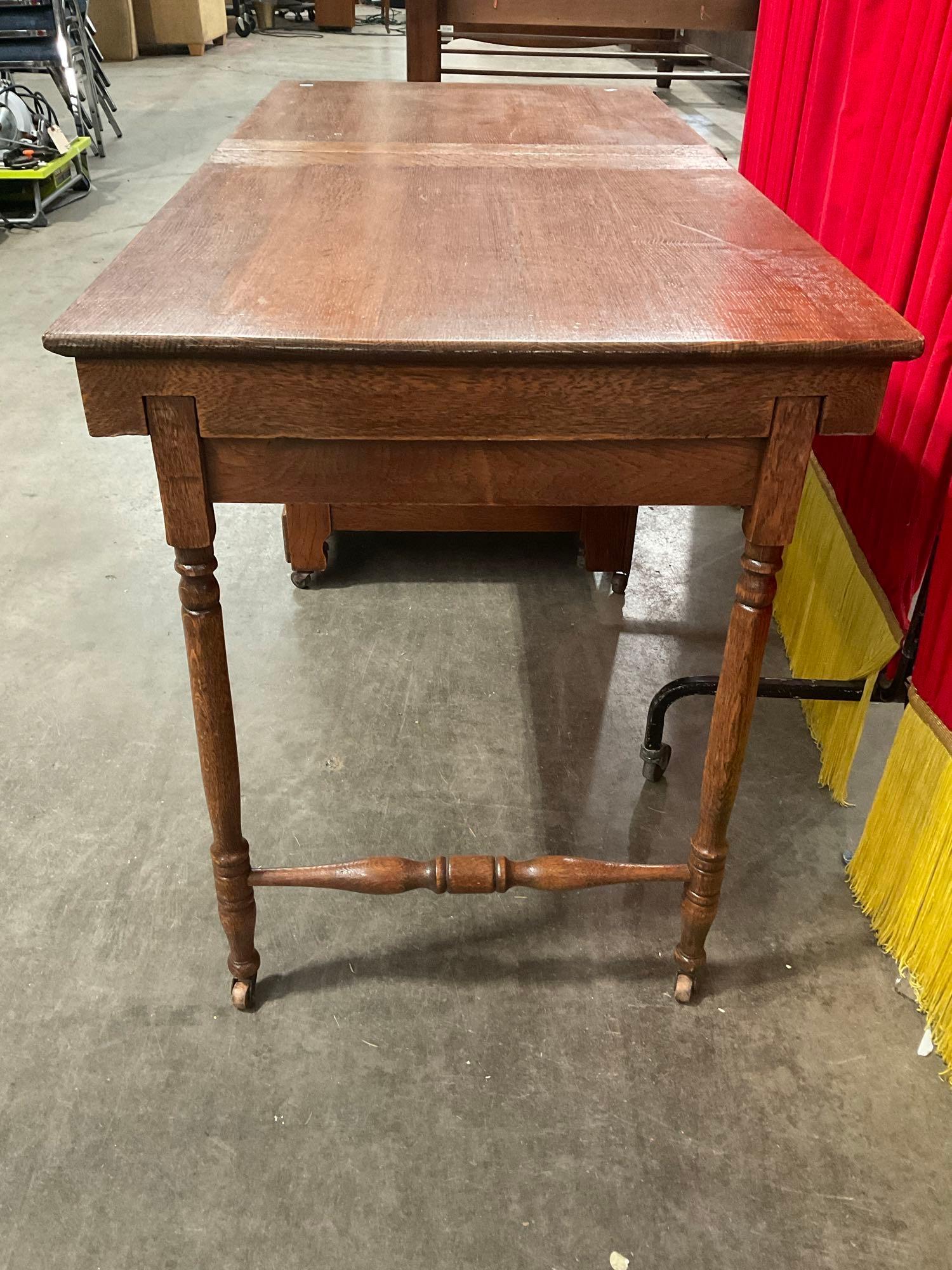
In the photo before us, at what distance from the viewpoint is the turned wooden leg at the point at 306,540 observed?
1976mm

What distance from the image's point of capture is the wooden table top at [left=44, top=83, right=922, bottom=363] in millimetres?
867

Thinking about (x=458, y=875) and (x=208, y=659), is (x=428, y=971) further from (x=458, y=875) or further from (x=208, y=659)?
(x=208, y=659)

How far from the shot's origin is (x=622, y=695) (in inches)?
70.6

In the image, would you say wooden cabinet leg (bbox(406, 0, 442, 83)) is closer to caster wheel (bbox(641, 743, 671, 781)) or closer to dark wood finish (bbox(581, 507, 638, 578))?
dark wood finish (bbox(581, 507, 638, 578))

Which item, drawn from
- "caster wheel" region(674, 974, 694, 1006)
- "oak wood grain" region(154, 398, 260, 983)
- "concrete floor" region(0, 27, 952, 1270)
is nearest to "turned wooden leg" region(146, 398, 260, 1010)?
"oak wood grain" region(154, 398, 260, 983)

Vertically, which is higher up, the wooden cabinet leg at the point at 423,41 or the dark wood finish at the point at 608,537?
the wooden cabinet leg at the point at 423,41

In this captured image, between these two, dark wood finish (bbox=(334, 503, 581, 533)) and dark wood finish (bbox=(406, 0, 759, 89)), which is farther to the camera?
dark wood finish (bbox=(406, 0, 759, 89))

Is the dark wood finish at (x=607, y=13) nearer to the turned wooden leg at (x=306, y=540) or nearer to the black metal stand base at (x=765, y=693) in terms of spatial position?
the turned wooden leg at (x=306, y=540)

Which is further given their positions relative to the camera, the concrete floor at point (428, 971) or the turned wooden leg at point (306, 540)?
the turned wooden leg at point (306, 540)

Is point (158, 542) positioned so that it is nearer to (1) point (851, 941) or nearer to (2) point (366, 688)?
(2) point (366, 688)

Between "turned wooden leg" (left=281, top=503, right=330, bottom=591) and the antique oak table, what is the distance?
2.59 ft

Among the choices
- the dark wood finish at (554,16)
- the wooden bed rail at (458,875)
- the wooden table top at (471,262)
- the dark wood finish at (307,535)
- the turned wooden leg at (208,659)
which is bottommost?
the dark wood finish at (307,535)

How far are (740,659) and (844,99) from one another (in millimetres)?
924

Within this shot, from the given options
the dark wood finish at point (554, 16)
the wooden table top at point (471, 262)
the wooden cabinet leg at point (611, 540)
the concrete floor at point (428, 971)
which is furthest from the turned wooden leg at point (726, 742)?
the dark wood finish at point (554, 16)
